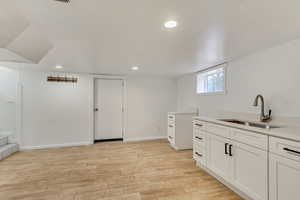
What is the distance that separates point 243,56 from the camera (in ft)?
8.73

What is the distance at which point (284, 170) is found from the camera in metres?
1.41

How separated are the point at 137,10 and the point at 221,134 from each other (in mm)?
1939

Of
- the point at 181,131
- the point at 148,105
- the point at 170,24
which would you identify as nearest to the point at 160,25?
the point at 170,24

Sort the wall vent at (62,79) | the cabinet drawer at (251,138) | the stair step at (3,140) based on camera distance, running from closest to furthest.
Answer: the cabinet drawer at (251,138)
the stair step at (3,140)
the wall vent at (62,79)

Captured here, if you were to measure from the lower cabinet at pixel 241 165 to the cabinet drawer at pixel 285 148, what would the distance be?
12 cm

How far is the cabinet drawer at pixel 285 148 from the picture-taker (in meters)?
1.31

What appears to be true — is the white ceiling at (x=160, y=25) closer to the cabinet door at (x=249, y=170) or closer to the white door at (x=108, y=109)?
the cabinet door at (x=249, y=170)

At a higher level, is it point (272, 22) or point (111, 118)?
point (272, 22)

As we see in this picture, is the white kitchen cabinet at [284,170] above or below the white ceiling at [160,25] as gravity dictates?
below

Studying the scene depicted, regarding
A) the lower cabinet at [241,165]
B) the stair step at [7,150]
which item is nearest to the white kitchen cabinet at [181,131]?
the lower cabinet at [241,165]

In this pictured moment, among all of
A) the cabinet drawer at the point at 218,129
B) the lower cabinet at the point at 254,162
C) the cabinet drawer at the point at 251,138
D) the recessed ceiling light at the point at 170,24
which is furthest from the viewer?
the cabinet drawer at the point at 218,129

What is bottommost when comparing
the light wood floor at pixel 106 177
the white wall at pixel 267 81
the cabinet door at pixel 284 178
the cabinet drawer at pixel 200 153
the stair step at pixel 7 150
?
the light wood floor at pixel 106 177

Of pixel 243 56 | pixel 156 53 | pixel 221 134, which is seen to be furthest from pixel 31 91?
pixel 243 56

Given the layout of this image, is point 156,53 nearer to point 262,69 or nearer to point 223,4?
point 223,4
